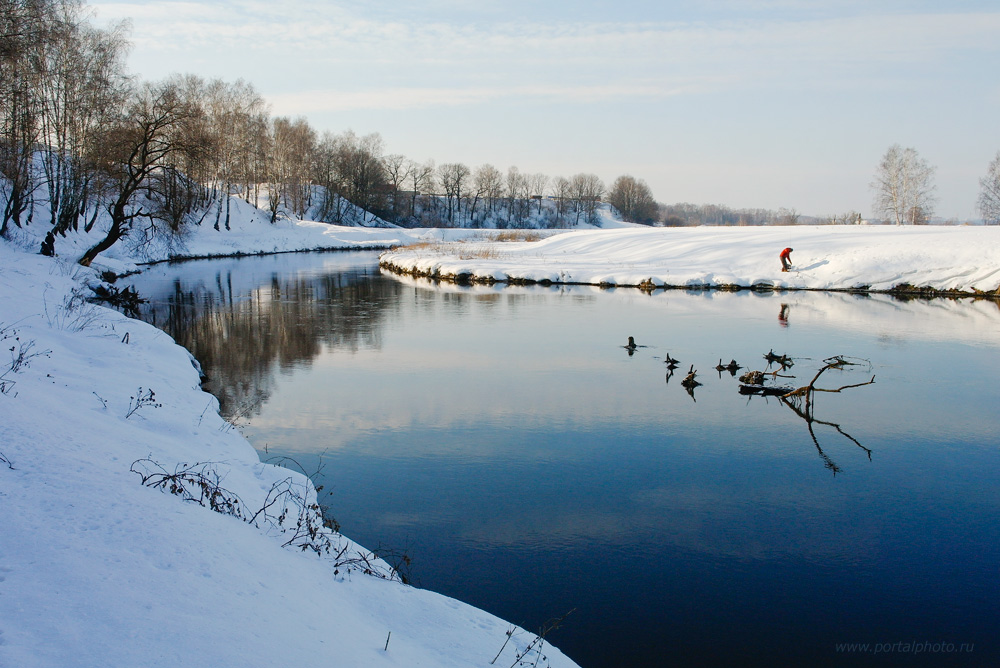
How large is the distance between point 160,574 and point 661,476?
5.98m

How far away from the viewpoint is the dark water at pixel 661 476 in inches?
216

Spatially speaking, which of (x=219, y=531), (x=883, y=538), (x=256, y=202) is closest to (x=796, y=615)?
(x=883, y=538)

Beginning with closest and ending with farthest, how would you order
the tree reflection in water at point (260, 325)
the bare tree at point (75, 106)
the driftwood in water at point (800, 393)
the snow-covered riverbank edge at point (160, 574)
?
the snow-covered riverbank edge at point (160, 574)
the driftwood in water at point (800, 393)
the tree reflection in water at point (260, 325)
the bare tree at point (75, 106)

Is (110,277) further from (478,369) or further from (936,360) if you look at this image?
(936,360)

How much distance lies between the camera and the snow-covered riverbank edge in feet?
9.78

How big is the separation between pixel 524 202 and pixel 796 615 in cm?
10208

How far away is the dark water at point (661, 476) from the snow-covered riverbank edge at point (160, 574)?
119 cm

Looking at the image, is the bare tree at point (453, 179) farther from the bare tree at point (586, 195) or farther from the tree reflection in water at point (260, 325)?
the tree reflection in water at point (260, 325)

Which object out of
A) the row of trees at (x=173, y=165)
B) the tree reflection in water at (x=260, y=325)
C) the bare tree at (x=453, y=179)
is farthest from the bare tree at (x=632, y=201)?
the tree reflection in water at (x=260, y=325)

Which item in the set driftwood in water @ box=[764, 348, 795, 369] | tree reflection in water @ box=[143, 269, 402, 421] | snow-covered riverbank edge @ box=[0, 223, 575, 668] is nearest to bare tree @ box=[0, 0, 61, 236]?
tree reflection in water @ box=[143, 269, 402, 421]

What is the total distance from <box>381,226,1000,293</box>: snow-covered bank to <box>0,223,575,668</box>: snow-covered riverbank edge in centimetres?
2531

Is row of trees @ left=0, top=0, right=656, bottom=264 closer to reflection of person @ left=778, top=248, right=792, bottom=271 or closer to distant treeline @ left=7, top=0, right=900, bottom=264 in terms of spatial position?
distant treeline @ left=7, top=0, right=900, bottom=264

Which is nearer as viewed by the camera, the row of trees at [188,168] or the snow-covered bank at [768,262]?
the row of trees at [188,168]

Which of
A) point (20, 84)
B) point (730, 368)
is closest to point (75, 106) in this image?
→ point (20, 84)
